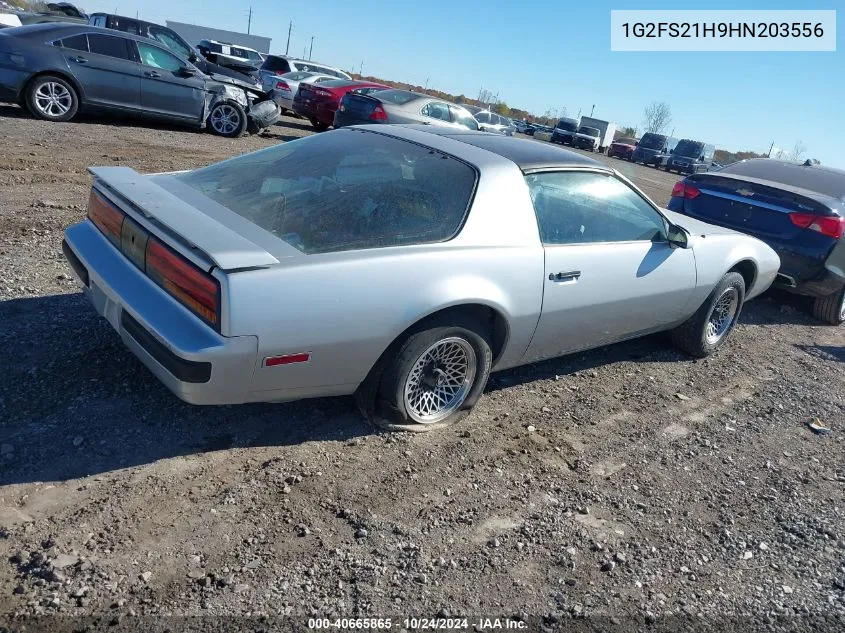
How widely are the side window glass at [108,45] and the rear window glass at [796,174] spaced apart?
8.66 metres

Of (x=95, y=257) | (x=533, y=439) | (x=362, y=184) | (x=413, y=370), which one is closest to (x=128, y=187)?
(x=95, y=257)

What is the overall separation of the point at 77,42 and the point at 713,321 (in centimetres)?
946

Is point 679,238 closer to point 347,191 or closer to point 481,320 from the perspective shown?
point 481,320

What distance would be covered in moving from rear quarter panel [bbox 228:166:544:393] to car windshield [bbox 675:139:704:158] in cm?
3643

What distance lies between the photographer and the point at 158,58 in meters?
11.1

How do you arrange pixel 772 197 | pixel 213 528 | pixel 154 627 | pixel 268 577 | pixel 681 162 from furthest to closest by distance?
1. pixel 681 162
2. pixel 772 197
3. pixel 213 528
4. pixel 268 577
5. pixel 154 627

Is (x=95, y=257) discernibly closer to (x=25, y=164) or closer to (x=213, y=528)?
(x=213, y=528)

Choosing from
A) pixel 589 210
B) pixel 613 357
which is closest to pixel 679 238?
pixel 589 210

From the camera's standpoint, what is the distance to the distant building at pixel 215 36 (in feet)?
172

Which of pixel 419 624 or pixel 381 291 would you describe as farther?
pixel 381 291

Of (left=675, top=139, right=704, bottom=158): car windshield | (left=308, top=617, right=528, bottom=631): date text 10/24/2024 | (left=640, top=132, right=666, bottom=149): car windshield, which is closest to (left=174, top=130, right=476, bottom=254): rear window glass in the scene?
(left=308, top=617, right=528, bottom=631): date text 10/24/2024

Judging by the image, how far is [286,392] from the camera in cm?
304

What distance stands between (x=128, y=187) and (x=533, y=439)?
2433 mm

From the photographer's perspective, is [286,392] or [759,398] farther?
[759,398]
